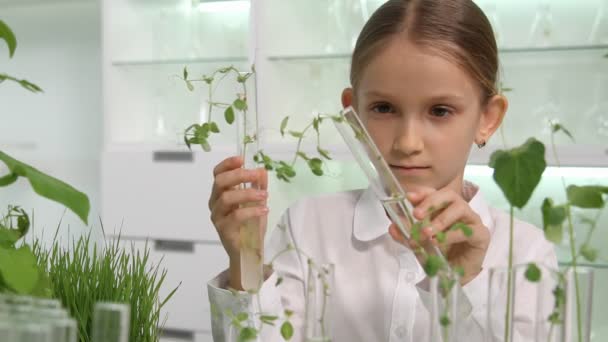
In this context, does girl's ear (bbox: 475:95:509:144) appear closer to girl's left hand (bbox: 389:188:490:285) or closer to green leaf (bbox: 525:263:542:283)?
girl's left hand (bbox: 389:188:490:285)

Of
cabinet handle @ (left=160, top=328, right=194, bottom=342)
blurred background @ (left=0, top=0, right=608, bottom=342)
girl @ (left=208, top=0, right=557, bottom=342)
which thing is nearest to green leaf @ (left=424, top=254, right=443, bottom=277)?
girl @ (left=208, top=0, right=557, bottom=342)

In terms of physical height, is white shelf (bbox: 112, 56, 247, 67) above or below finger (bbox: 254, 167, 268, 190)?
above

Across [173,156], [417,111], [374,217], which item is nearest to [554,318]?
[417,111]

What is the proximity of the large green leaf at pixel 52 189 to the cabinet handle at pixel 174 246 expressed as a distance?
6.56ft

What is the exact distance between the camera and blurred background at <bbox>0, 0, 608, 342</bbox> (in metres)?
2.12

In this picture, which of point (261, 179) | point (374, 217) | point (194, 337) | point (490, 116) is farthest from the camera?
point (194, 337)

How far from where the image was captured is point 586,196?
468mm

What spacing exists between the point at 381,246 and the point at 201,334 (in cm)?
151

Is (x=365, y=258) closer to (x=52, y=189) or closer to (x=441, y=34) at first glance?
(x=441, y=34)

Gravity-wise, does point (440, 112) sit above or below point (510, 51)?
below

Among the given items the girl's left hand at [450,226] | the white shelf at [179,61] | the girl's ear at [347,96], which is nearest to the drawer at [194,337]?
the white shelf at [179,61]

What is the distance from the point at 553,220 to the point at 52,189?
1.04 ft

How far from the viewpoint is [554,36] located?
2150 millimetres

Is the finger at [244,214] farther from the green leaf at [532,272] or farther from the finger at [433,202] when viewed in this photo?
the green leaf at [532,272]
